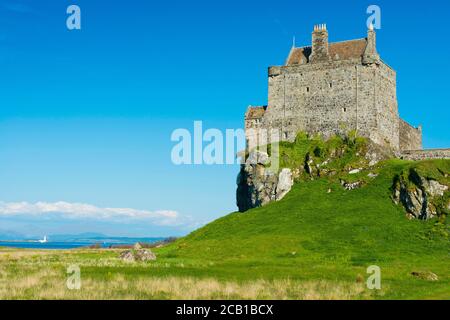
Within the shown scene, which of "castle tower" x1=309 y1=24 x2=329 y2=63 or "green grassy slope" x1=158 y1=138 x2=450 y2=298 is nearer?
"green grassy slope" x1=158 y1=138 x2=450 y2=298

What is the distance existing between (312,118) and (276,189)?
14884 mm

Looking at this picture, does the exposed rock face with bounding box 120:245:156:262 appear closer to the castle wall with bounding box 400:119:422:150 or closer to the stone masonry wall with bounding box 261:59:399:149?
the stone masonry wall with bounding box 261:59:399:149

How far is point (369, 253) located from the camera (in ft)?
242

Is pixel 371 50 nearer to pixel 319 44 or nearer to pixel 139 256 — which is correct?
pixel 319 44

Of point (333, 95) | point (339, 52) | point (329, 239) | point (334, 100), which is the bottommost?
point (329, 239)

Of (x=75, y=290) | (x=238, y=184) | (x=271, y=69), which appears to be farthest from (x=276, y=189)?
(x=75, y=290)

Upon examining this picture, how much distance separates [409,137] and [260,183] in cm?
3275

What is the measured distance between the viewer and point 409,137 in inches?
4638

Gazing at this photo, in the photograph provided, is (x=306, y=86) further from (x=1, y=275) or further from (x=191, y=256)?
(x=1, y=275)

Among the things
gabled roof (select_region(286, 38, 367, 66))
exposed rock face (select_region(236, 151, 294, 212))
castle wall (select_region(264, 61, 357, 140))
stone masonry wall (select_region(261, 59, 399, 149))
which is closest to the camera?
exposed rock face (select_region(236, 151, 294, 212))

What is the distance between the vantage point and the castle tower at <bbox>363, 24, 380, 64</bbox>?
103 meters

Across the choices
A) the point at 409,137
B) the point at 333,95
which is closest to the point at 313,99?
the point at 333,95

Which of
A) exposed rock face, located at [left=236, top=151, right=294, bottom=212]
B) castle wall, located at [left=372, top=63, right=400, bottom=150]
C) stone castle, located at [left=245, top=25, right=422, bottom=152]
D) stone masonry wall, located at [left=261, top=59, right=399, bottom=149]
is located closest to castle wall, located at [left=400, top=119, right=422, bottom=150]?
stone castle, located at [left=245, top=25, right=422, bottom=152]
